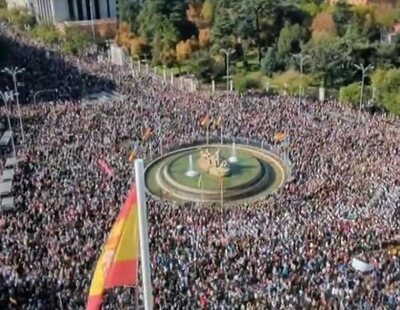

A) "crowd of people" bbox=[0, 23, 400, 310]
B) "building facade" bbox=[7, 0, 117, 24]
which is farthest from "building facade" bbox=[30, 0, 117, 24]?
"crowd of people" bbox=[0, 23, 400, 310]

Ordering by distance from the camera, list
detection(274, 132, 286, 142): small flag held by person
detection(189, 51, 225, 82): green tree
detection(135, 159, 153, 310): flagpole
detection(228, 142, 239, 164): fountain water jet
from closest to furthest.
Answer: detection(135, 159, 153, 310): flagpole → detection(228, 142, 239, 164): fountain water jet → detection(274, 132, 286, 142): small flag held by person → detection(189, 51, 225, 82): green tree

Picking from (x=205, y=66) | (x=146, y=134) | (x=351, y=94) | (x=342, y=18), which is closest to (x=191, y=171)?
(x=146, y=134)

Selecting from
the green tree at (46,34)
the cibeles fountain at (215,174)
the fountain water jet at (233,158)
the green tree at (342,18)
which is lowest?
the cibeles fountain at (215,174)

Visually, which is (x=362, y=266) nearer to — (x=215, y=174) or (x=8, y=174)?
(x=215, y=174)

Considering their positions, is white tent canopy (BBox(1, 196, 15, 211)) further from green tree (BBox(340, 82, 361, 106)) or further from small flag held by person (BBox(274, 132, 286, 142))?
green tree (BBox(340, 82, 361, 106))

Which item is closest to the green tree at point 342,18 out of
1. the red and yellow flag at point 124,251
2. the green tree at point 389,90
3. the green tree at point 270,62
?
the green tree at point 270,62

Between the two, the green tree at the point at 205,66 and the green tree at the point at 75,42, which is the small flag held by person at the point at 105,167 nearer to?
the green tree at the point at 205,66

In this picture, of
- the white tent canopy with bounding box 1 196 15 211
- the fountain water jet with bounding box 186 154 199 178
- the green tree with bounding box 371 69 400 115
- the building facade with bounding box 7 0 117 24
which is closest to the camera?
the white tent canopy with bounding box 1 196 15 211
